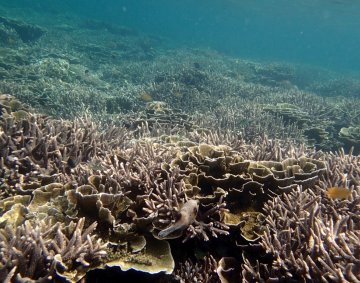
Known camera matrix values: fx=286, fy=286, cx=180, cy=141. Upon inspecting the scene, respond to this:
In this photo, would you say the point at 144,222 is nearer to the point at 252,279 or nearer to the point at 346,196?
the point at 252,279

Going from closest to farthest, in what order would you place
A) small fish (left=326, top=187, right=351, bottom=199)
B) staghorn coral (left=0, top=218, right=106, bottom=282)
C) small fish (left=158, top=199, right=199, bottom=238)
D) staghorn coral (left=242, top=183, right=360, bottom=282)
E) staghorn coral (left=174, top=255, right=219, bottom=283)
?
staghorn coral (left=0, top=218, right=106, bottom=282) < staghorn coral (left=242, top=183, right=360, bottom=282) < small fish (left=158, top=199, right=199, bottom=238) < staghorn coral (left=174, top=255, right=219, bottom=283) < small fish (left=326, top=187, right=351, bottom=199)

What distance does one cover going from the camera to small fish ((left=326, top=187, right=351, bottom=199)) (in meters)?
3.21

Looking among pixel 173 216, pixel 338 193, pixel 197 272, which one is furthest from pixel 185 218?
pixel 338 193

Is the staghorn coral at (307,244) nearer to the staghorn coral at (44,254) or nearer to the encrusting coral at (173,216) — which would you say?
the encrusting coral at (173,216)

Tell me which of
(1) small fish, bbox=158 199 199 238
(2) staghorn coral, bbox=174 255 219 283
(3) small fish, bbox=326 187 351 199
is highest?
(3) small fish, bbox=326 187 351 199

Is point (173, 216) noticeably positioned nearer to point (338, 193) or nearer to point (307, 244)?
point (307, 244)

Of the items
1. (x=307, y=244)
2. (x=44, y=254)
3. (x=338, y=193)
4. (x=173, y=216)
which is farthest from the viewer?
(x=338, y=193)

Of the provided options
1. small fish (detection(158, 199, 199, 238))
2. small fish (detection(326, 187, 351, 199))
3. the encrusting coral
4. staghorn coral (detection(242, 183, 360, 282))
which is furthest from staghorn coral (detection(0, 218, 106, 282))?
small fish (detection(326, 187, 351, 199))

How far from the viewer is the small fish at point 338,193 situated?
10.5 ft

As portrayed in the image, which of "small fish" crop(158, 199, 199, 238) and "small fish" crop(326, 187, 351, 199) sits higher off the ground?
"small fish" crop(326, 187, 351, 199)

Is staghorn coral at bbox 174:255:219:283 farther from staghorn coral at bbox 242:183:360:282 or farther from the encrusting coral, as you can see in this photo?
staghorn coral at bbox 242:183:360:282

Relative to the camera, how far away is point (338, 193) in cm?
323

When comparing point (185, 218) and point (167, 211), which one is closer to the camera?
point (185, 218)

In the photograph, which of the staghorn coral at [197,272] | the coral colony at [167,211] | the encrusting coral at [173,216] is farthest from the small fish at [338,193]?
the staghorn coral at [197,272]
